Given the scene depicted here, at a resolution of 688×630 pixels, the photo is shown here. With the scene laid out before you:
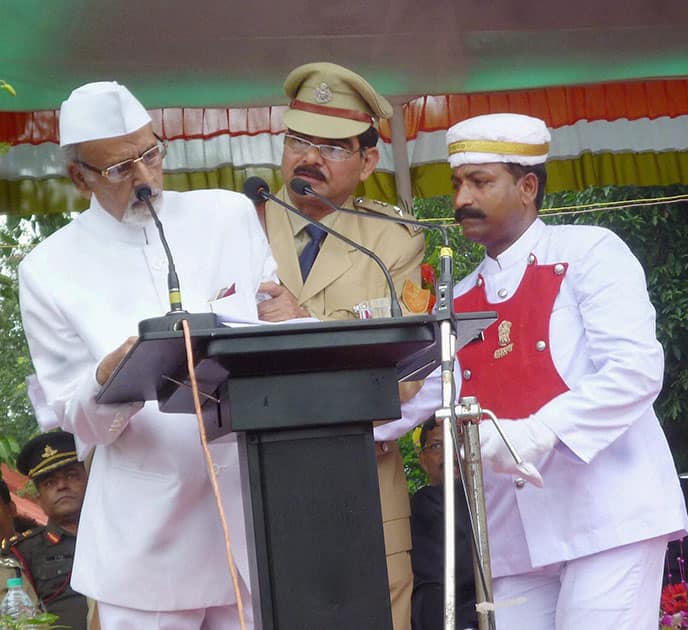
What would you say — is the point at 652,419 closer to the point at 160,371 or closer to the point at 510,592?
the point at 510,592

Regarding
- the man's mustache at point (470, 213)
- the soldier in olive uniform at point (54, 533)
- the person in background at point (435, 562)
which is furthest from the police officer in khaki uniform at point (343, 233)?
the soldier in olive uniform at point (54, 533)

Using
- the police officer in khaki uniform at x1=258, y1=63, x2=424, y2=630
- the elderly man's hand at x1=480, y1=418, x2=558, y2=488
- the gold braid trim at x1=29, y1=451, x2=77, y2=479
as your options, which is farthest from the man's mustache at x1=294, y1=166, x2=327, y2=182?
the gold braid trim at x1=29, y1=451, x2=77, y2=479

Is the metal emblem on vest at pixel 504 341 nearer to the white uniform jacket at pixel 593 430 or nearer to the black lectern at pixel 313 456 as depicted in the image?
the white uniform jacket at pixel 593 430

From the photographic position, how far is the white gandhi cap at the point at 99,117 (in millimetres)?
2998

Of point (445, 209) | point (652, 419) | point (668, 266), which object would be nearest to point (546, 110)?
point (445, 209)

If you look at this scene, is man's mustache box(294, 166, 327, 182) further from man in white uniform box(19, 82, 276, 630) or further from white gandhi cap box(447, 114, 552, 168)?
man in white uniform box(19, 82, 276, 630)

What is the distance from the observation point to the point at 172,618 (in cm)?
290

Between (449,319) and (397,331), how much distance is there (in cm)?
10

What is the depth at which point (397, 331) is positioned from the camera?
2281 mm

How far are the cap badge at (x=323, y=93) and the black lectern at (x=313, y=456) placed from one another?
64.4 inches

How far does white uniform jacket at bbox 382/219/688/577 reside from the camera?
129 inches

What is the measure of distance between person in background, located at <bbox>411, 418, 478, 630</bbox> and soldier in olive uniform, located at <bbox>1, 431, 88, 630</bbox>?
1.63 m

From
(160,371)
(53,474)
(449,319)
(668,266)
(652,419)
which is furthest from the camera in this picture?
(668,266)

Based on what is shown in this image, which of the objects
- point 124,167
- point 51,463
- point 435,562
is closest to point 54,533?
point 51,463
